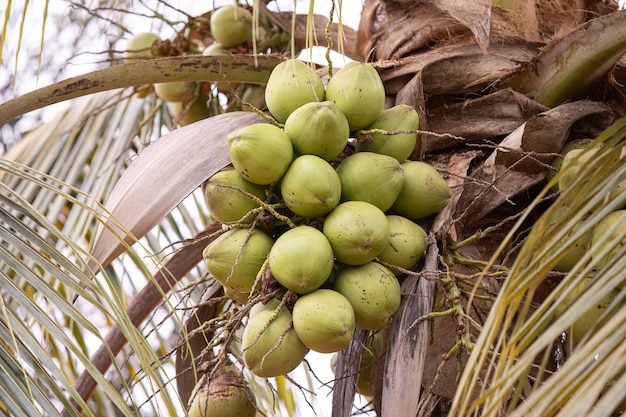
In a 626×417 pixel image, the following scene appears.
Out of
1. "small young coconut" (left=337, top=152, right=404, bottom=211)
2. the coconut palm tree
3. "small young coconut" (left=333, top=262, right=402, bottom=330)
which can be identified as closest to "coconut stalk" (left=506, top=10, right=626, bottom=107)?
the coconut palm tree

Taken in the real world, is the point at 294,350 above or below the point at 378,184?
below

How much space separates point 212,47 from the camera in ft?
6.24

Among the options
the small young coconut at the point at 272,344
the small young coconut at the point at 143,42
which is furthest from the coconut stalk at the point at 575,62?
the small young coconut at the point at 143,42

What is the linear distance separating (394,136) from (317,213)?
0.19m

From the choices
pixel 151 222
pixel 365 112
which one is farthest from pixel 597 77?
pixel 151 222

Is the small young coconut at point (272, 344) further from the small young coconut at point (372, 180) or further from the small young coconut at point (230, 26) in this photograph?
the small young coconut at point (230, 26)

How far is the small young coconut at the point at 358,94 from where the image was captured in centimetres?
118

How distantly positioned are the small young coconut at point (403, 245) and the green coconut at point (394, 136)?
112 mm

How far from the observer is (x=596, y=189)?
751 mm

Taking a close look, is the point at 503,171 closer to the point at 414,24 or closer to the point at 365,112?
the point at 365,112

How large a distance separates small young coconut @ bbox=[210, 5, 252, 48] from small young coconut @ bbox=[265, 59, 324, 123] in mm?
696

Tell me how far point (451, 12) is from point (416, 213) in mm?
395

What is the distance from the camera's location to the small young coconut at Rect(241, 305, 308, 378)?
1080 millimetres

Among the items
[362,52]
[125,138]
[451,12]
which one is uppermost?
[125,138]
